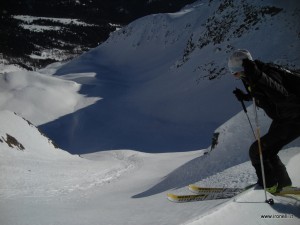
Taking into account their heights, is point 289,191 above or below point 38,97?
below

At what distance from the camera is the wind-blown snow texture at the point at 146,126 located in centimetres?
571

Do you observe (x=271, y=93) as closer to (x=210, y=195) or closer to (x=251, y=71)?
(x=251, y=71)

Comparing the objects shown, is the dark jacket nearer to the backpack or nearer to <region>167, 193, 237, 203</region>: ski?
the backpack

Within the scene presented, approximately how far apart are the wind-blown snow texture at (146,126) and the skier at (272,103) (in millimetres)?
435

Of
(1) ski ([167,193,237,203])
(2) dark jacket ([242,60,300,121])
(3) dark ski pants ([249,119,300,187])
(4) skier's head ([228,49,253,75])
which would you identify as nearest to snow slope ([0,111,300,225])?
(1) ski ([167,193,237,203])

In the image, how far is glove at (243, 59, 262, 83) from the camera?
380 centimetres

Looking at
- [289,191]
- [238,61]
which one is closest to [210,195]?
[289,191]

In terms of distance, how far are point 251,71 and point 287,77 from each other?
486 mm

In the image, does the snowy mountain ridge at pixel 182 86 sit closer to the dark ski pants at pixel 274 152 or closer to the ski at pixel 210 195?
the ski at pixel 210 195

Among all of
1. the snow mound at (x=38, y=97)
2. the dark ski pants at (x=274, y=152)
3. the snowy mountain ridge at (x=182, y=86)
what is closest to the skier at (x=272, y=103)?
the dark ski pants at (x=274, y=152)

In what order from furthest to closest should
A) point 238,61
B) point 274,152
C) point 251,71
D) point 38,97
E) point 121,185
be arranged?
point 38,97 < point 121,185 < point 274,152 < point 238,61 < point 251,71

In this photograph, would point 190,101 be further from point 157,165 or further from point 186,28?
point 186,28

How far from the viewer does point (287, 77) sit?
3.98 meters

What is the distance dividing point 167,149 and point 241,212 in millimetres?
20608
